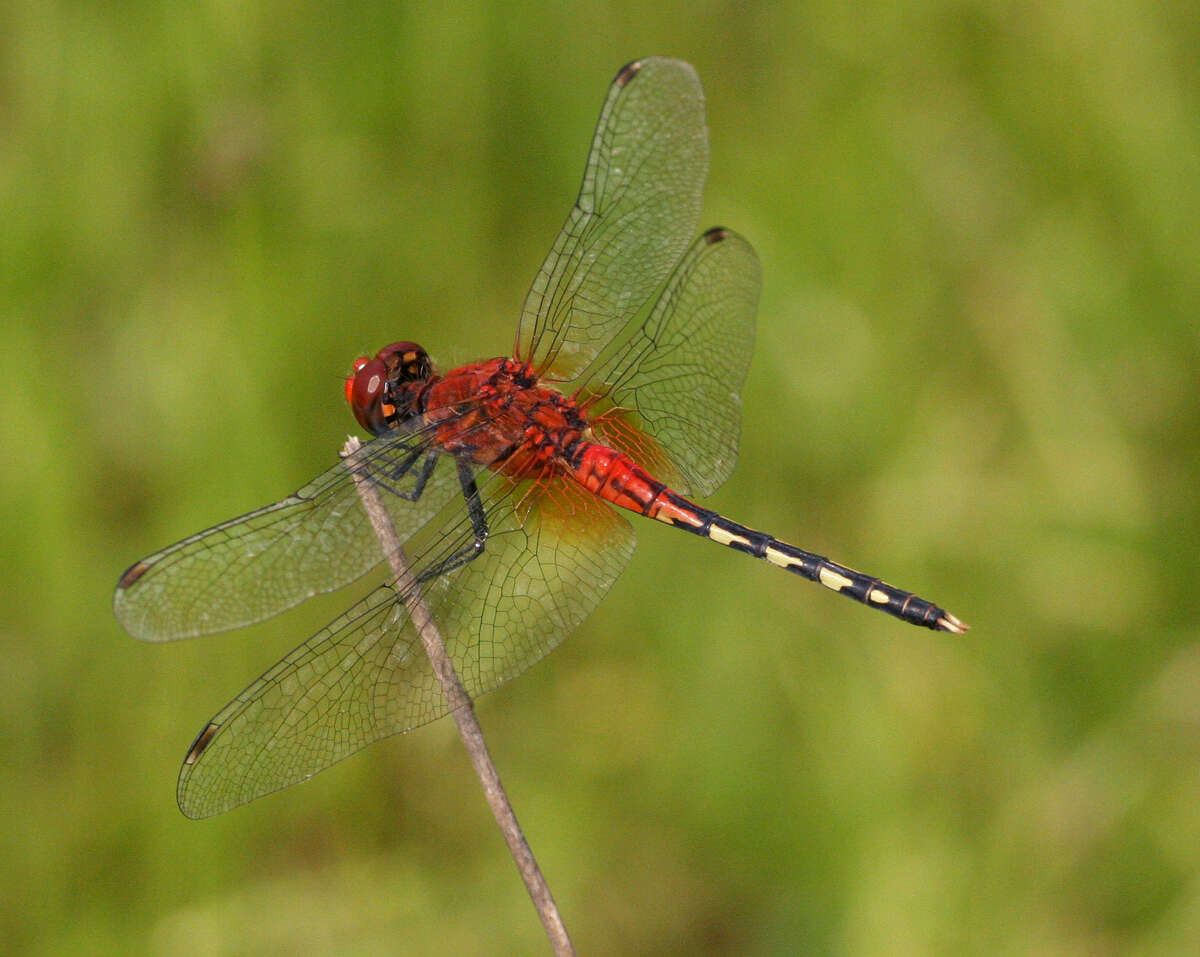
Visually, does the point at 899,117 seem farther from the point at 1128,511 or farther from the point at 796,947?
the point at 796,947

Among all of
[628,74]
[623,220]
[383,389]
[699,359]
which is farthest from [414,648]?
[628,74]

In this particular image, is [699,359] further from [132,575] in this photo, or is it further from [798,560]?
[132,575]

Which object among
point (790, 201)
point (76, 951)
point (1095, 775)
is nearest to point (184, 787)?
point (76, 951)

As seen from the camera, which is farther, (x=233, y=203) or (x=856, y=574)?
(x=233, y=203)

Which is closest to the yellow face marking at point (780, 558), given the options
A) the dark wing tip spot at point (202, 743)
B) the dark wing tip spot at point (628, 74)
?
the dark wing tip spot at point (628, 74)

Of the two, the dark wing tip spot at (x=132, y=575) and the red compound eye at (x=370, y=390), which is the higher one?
the red compound eye at (x=370, y=390)

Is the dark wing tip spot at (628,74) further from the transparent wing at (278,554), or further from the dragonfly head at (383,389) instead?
the transparent wing at (278,554)

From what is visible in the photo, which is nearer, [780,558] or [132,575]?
[132,575]
